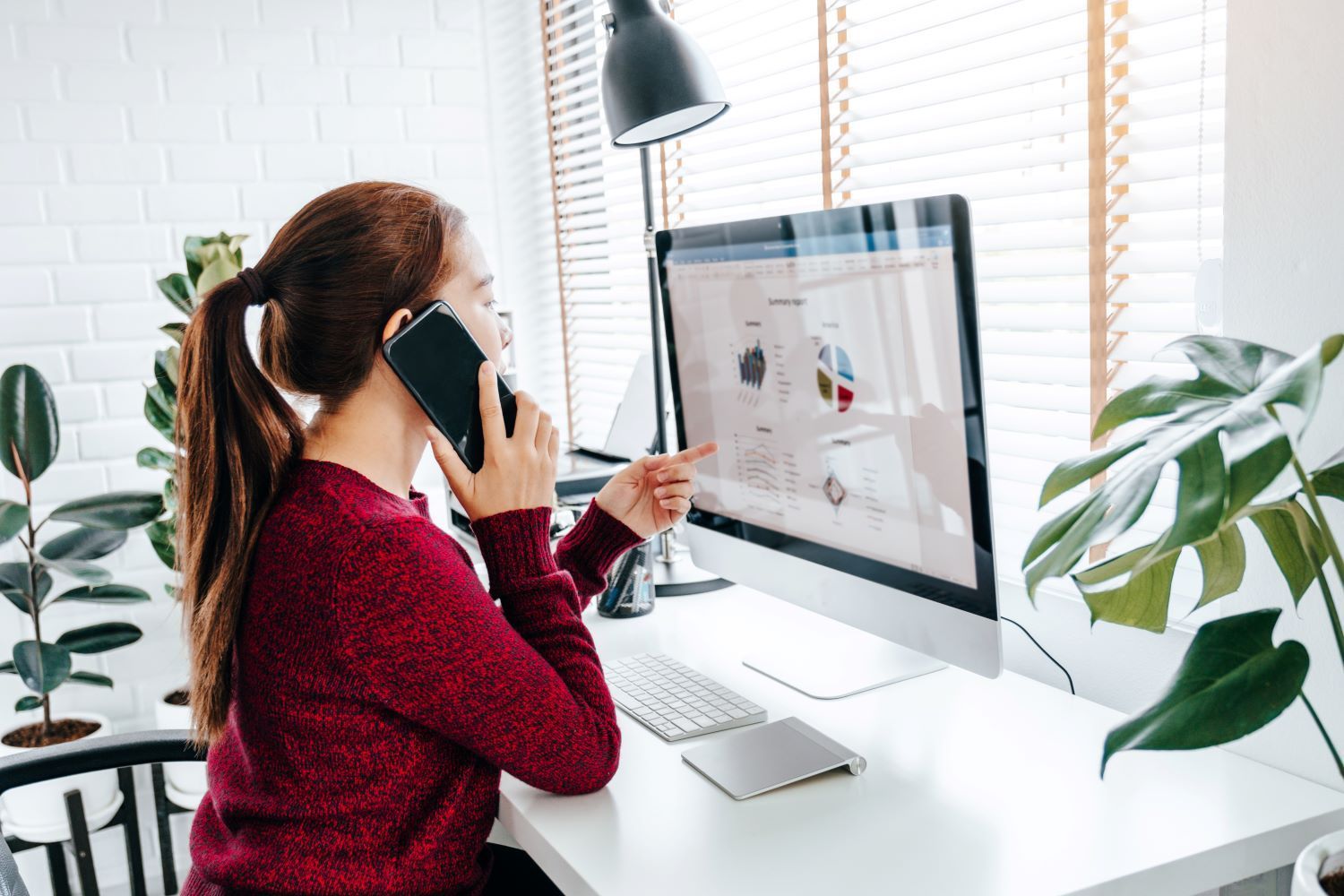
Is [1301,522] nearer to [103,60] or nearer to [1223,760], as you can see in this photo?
[1223,760]

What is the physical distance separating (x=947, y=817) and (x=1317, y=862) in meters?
0.28

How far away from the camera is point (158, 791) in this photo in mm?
1420

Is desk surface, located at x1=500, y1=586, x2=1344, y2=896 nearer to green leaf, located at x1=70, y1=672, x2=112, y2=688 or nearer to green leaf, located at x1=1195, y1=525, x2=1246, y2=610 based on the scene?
green leaf, located at x1=1195, y1=525, x2=1246, y2=610

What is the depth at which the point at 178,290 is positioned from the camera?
2111 millimetres

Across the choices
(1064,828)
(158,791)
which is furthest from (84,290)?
(1064,828)

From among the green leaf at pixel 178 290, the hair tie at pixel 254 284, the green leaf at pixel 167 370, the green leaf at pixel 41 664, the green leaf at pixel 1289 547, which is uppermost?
the green leaf at pixel 178 290

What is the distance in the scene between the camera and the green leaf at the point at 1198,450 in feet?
1.76

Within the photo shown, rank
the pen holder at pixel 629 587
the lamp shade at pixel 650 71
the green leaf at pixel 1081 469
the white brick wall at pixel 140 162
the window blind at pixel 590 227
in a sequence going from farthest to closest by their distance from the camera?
1. the window blind at pixel 590 227
2. the white brick wall at pixel 140 162
3. the pen holder at pixel 629 587
4. the lamp shade at pixel 650 71
5. the green leaf at pixel 1081 469

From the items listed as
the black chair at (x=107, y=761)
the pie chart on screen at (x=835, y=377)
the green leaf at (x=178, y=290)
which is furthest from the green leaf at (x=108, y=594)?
the pie chart on screen at (x=835, y=377)

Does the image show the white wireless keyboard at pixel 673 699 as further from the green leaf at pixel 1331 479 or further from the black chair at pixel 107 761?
the green leaf at pixel 1331 479

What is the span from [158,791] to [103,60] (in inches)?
60.5

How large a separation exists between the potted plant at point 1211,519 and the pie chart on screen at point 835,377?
16.9 inches

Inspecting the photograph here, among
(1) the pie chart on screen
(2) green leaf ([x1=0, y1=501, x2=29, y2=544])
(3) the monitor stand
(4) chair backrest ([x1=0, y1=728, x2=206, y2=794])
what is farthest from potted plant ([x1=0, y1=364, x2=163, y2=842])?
(1) the pie chart on screen

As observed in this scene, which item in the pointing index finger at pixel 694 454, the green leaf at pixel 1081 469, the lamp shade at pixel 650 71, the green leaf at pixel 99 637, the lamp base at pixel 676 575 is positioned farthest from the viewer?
the green leaf at pixel 99 637
